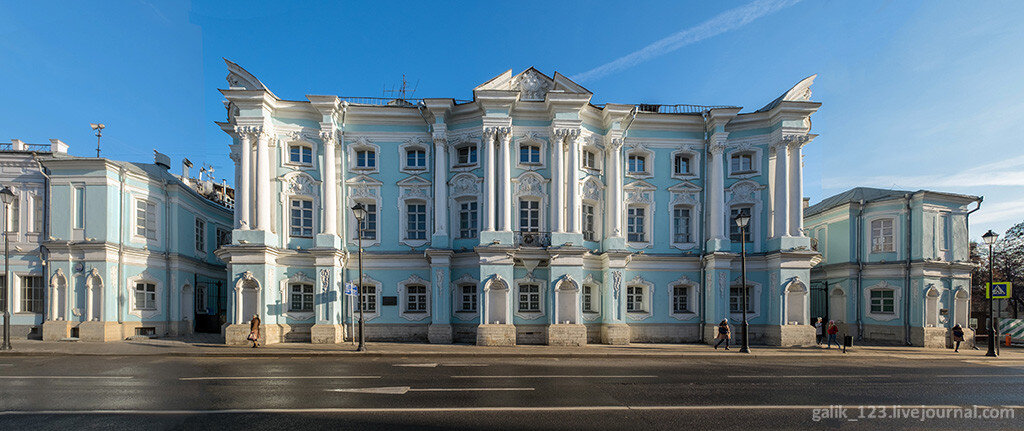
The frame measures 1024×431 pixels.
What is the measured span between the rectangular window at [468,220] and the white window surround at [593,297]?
18.7 ft

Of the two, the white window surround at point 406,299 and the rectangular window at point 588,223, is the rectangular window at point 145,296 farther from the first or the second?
the rectangular window at point 588,223

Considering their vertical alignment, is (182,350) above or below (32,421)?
below

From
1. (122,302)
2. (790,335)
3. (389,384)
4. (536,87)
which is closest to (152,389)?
(389,384)

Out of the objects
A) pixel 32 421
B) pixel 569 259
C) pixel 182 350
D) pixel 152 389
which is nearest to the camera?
pixel 32 421

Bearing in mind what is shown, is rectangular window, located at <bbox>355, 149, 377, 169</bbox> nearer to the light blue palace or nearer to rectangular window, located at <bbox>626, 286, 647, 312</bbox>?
the light blue palace

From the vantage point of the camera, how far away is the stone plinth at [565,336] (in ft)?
67.5

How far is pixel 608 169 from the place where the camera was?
2270 centimetres

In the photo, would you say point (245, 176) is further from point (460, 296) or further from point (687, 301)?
point (687, 301)

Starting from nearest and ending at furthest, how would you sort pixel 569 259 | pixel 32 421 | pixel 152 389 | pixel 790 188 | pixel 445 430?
1. pixel 445 430
2. pixel 32 421
3. pixel 152 389
4. pixel 569 259
5. pixel 790 188

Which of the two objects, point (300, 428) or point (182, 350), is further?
point (182, 350)

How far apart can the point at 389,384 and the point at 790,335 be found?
18.9m

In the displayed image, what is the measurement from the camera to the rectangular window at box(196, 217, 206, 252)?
88.1ft

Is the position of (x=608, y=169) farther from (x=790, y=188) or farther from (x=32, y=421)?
(x=32, y=421)

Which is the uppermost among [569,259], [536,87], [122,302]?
[536,87]
